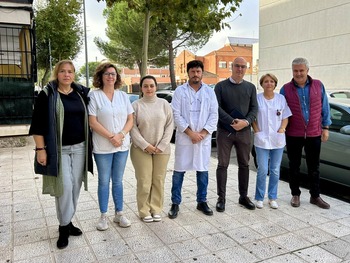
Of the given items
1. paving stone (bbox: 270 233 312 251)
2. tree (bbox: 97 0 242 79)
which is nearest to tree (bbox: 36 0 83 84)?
tree (bbox: 97 0 242 79)

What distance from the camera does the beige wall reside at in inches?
681

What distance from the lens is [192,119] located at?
4.17 meters

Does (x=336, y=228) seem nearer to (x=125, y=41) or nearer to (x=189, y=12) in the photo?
(x=189, y=12)

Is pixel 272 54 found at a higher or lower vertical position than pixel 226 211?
higher

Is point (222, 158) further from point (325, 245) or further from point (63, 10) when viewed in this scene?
point (63, 10)

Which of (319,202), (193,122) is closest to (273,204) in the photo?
(319,202)

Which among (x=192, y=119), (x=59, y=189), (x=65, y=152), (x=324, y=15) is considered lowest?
(x=59, y=189)

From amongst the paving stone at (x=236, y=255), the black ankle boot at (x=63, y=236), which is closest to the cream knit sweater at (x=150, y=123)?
the black ankle boot at (x=63, y=236)

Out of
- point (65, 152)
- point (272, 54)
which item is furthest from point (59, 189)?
point (272, 54)

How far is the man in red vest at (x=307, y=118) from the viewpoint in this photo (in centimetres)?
445

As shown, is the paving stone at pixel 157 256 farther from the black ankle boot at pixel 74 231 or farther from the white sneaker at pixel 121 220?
the black ankle boot at pixel 74 231

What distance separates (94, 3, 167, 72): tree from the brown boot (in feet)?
70.6

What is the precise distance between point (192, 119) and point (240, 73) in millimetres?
838

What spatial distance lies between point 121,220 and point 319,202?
2643 mm
